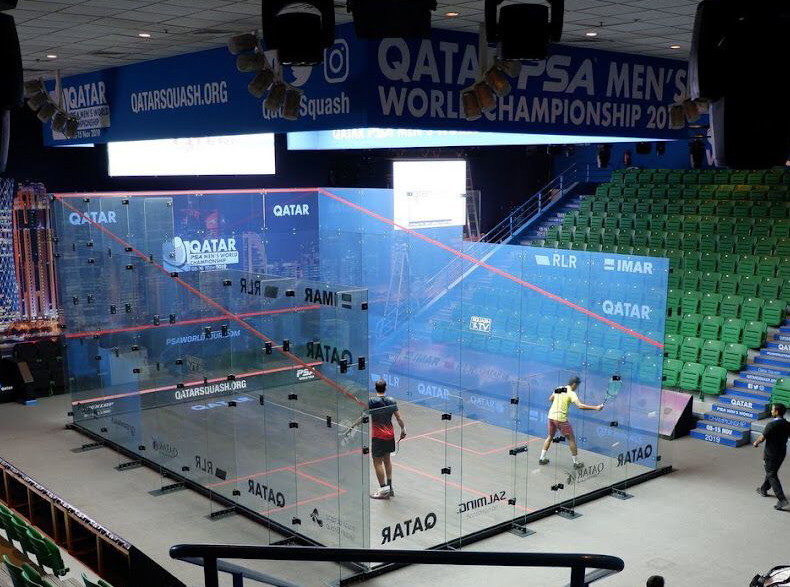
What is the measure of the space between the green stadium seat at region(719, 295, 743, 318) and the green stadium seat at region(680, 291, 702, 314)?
33 cm

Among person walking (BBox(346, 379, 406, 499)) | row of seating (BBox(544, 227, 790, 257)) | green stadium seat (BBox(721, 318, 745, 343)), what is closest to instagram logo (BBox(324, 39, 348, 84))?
person walking (BBox(346, 379, 406, 499))

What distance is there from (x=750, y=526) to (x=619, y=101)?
13.6 ft

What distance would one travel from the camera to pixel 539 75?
6859 mm

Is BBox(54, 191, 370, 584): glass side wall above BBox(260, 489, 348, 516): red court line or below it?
above

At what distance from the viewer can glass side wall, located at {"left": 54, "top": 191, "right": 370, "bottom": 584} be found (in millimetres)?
7348

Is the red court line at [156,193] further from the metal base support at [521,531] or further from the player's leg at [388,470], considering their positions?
the metal base support at [521,531]

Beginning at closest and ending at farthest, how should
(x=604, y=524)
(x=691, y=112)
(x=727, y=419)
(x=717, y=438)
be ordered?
(x=691, y=112), (x=604, y=524), (x=717, y=438), (x=727, y=419)

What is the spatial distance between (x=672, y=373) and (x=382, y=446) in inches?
217

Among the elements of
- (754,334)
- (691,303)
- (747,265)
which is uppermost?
(747,265)

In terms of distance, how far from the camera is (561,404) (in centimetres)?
908

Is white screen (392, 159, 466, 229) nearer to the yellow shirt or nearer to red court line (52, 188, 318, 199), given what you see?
red court line (52, 188, 318, 199)

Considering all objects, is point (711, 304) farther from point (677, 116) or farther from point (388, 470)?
point (388, 470)

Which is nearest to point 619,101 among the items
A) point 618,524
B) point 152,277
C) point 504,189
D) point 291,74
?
point 291,74

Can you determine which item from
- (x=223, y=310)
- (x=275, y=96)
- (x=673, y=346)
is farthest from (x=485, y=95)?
(x=673, y=346)
